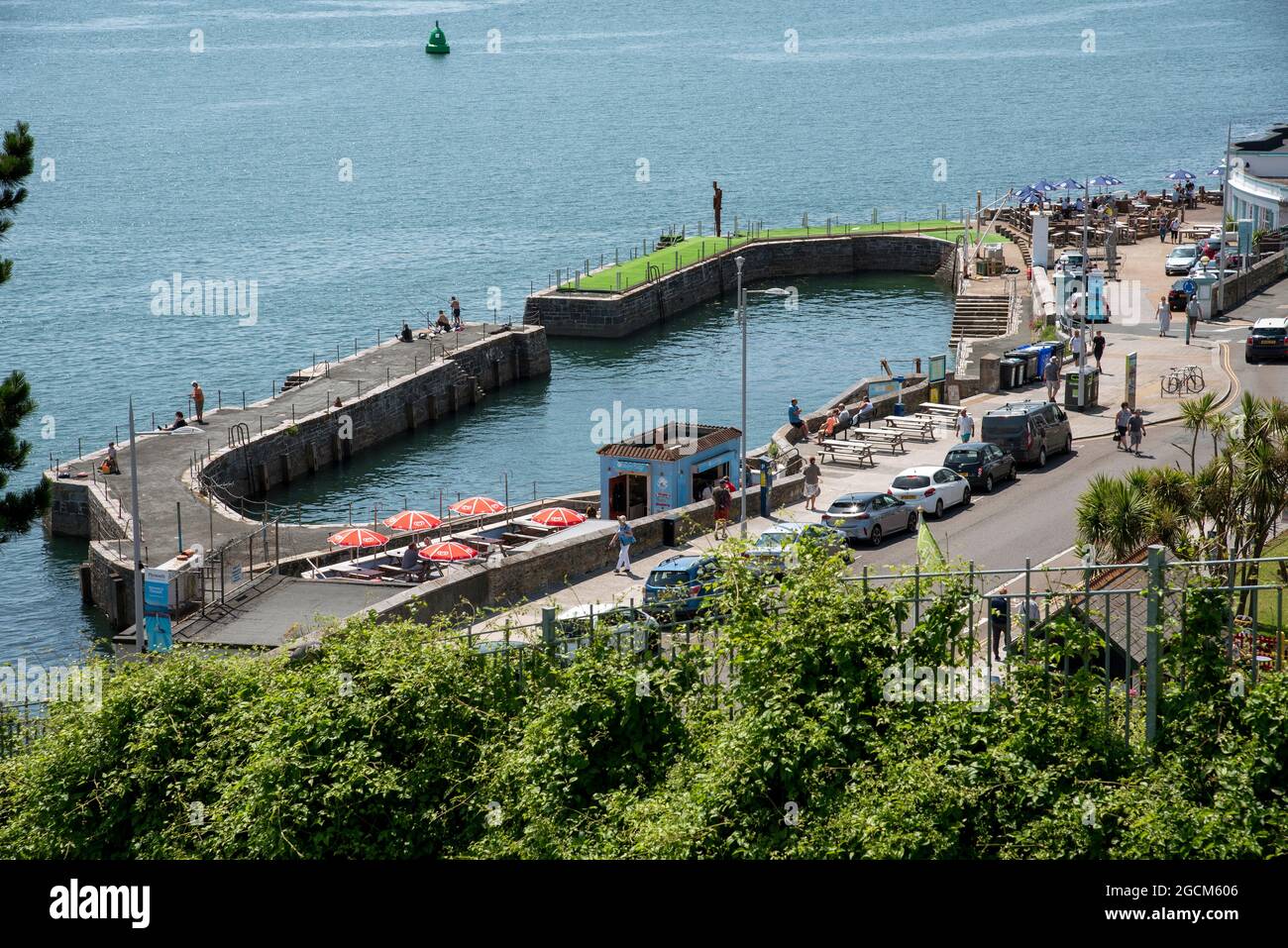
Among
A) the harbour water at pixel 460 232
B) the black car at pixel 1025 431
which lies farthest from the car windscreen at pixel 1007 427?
the harbour water at pixel 460 232

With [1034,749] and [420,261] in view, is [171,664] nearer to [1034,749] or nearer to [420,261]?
[1034,749]

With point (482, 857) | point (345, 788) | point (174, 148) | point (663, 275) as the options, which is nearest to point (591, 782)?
point (482, 857)

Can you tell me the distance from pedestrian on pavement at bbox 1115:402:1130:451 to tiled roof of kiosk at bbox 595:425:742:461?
11.1m

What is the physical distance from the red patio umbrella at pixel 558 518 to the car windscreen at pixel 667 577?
10.5 metres

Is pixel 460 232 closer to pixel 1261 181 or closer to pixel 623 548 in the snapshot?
pixel 1261 181

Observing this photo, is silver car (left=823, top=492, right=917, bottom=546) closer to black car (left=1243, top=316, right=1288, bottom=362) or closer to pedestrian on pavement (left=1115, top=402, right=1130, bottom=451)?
pedestrian on pavement (left=1115, top=402, right=1130, bottom=451)

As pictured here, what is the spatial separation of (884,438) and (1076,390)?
22.7 feet

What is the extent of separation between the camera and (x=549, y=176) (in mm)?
149625

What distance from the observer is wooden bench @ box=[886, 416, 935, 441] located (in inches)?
2046

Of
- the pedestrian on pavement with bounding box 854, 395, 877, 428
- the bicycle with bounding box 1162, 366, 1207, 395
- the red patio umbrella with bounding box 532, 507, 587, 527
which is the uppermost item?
the bicycle with bounding box 1162, 366, 1207, 395

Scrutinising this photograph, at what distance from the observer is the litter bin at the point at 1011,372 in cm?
5750

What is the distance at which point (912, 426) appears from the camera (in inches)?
2066

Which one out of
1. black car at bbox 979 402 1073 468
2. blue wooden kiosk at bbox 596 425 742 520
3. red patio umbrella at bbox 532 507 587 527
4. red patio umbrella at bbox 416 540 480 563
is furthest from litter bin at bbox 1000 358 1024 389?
red patio umbrella at bbox 416 540 480 563

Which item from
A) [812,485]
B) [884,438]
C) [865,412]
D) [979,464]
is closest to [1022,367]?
[865,412]
